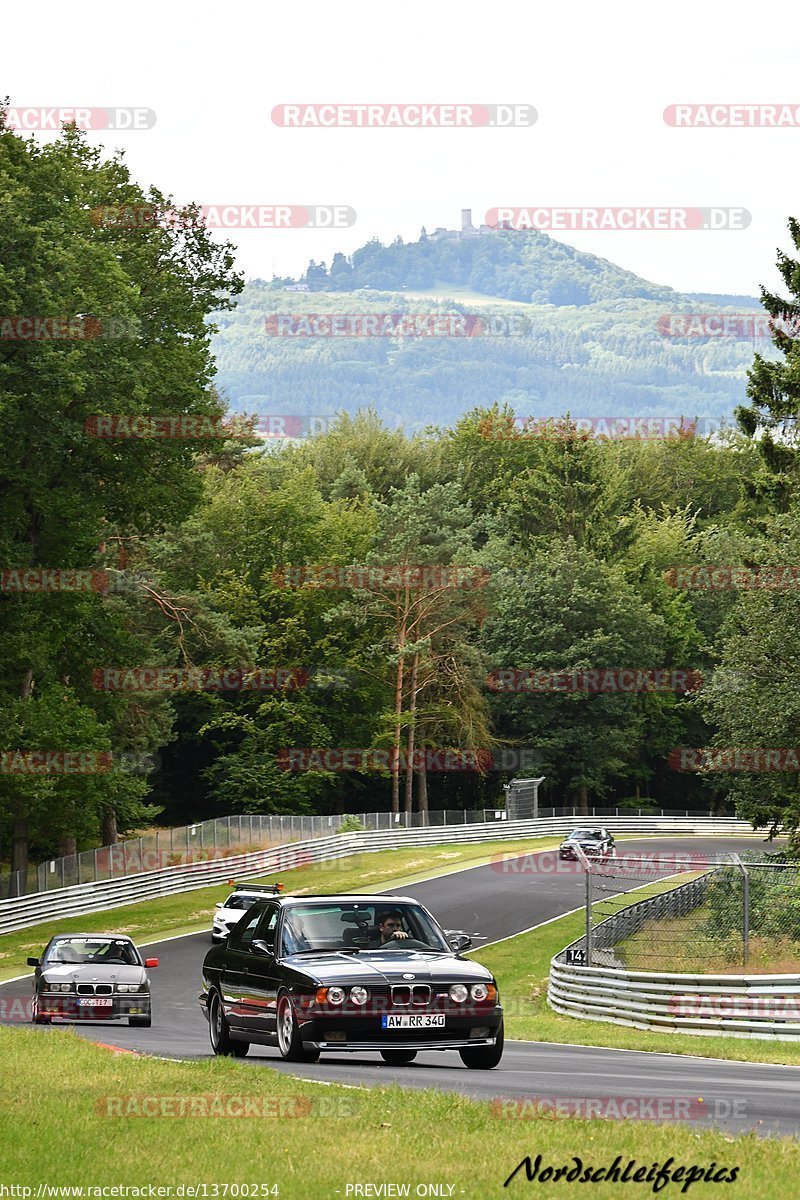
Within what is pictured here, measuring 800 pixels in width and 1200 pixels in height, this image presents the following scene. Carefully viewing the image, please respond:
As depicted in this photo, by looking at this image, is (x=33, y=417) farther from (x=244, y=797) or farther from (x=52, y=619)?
(x=244, y=797)

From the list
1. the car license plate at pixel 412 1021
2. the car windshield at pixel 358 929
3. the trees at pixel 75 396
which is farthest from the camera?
the trees at pixel 75 396

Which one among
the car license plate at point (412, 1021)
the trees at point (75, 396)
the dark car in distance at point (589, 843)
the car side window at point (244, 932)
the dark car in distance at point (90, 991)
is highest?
the trees at point (75, 396)

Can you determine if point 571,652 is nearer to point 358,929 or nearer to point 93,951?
point 93,951

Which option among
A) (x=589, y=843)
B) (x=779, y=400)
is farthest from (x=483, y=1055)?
(x=589, y=843)

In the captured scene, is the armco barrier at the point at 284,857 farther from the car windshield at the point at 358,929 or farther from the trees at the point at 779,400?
the car windshield at the point at 358,929

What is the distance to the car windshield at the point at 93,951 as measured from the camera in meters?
24.1

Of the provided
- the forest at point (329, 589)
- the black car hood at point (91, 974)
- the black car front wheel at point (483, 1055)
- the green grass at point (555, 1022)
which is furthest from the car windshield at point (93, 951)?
the forest at point (329, 589)

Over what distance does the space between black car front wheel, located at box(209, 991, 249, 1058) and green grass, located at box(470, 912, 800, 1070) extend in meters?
5.01

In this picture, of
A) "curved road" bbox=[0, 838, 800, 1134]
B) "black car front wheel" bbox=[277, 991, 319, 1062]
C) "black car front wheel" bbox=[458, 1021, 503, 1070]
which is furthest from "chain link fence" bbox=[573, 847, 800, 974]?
"black car front wheel" bbox=[277, 991, 319, 1062]

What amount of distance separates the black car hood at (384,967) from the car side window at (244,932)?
1.16 m

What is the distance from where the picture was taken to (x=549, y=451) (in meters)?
102

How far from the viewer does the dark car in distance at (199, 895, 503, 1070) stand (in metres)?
13.8

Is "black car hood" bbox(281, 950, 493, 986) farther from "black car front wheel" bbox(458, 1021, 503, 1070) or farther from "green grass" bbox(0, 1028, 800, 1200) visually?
"green grass" bbox(0, 1028, 800, 1200)

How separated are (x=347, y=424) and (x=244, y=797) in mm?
48294
